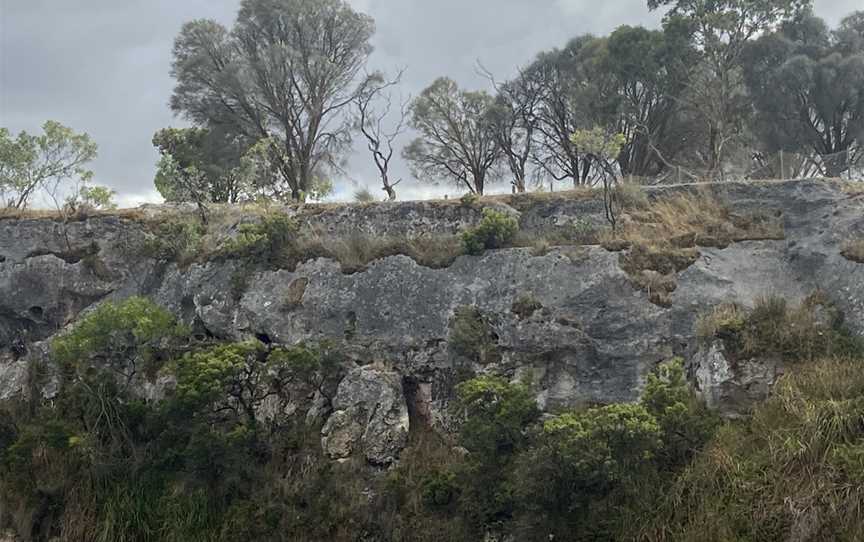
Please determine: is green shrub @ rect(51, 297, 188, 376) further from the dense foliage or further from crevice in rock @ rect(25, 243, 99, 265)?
crevice in rock @ rect(25, 243, 99, 265)

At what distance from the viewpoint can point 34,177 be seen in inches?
877

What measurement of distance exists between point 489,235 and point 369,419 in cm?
504

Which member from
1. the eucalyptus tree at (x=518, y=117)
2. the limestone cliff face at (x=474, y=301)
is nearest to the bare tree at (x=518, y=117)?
the eucalyptus tree at (x=518, y=117)

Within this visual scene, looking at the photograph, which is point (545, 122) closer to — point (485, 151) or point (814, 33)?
point (485, 151)

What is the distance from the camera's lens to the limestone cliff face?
1412 centimetres

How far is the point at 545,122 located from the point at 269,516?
67.7 feet

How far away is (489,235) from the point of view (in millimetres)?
16531

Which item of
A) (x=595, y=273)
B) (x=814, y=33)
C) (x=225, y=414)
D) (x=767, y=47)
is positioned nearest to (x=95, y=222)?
(x=225, y=414)

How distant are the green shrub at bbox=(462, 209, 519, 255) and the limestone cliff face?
313 millimetres

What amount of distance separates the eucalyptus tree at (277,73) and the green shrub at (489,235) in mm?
10467

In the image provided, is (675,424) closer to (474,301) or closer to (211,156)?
(474,301)

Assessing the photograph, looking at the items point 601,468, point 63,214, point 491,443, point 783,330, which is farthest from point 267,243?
point 783,330

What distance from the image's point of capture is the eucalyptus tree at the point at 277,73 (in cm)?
2555

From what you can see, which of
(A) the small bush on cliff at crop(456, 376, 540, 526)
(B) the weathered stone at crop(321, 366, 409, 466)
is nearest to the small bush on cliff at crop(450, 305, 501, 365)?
(B) the weathered stone at crop(321, 366, 409, 466)
